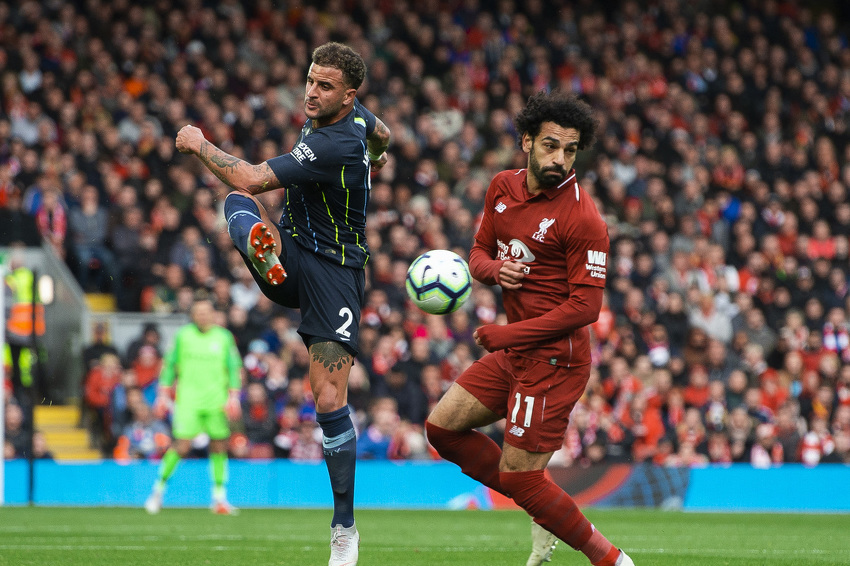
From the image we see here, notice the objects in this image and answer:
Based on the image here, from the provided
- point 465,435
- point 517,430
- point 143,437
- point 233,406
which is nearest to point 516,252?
point 517,430

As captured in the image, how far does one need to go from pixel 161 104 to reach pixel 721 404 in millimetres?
8450

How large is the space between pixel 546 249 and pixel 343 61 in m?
1.41

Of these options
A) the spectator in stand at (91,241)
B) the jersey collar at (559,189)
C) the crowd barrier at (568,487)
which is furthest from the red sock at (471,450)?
the spectator in stand at (91,241)

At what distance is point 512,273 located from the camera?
579 centimetres

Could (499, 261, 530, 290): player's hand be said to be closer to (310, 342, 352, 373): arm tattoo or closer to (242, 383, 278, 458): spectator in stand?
(310, 342, 352, 373): arm tattoo

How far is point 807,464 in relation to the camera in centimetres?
1423

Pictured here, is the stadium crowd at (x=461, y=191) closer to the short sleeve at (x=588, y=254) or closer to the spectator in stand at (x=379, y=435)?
the spectator in stand at (x=379, y=435)

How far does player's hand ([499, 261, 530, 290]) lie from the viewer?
579 centimetres

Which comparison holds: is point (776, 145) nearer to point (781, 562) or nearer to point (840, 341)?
point (840, 341)

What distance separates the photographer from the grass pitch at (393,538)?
728 cm

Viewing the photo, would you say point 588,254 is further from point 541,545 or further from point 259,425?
point 259,425

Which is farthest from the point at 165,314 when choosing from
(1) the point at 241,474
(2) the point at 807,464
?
(2) the point at 807,464

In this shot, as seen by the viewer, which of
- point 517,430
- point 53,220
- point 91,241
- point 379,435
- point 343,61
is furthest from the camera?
point 91,241

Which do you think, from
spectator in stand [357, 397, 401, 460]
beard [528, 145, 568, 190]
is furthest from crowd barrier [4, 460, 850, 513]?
beard [528, 145, 568, 190]
